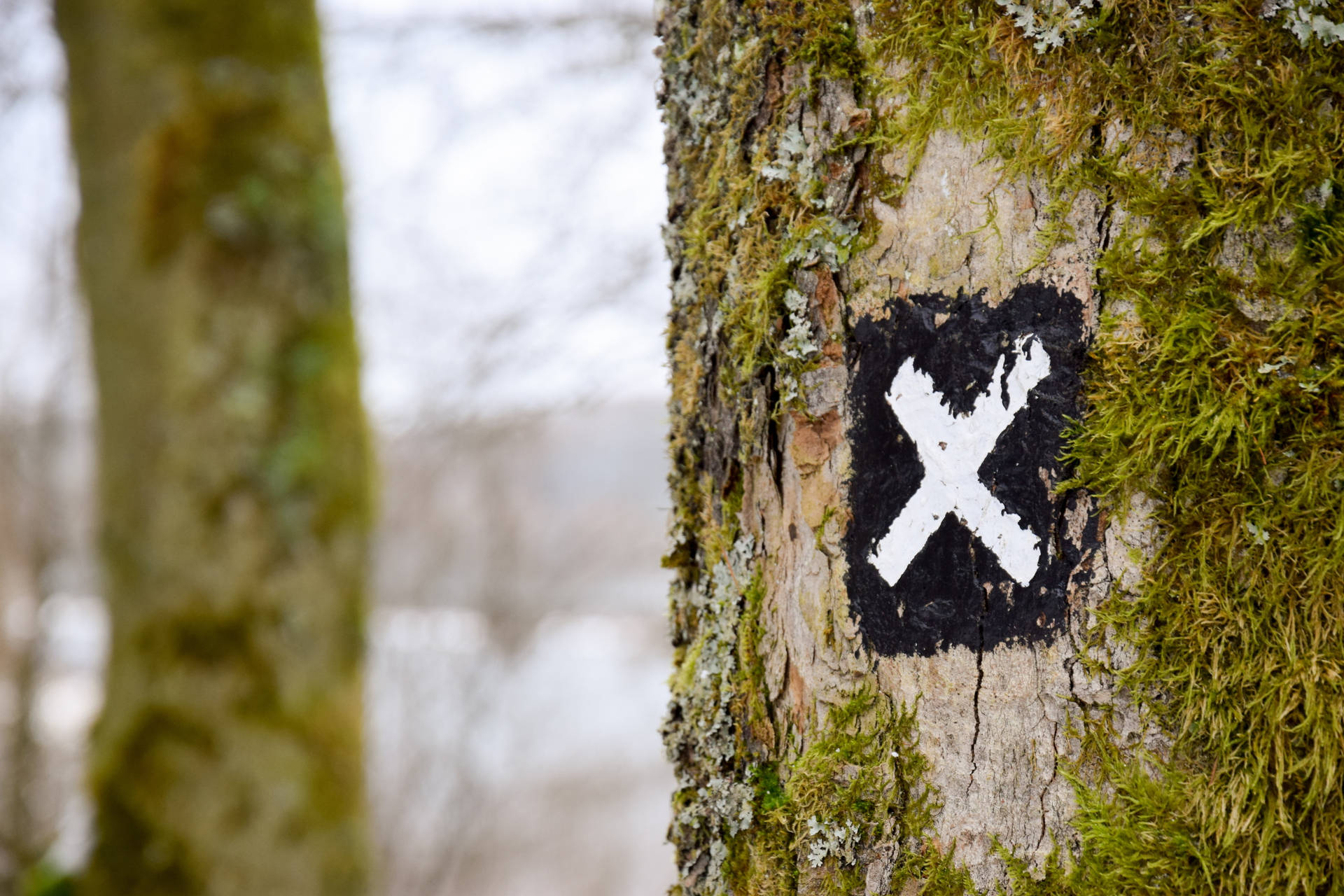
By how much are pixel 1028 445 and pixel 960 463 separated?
0.19 ft

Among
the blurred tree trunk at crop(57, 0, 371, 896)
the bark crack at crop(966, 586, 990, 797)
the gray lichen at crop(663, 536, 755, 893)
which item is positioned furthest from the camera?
the blurred tree trunk at crop(57, 0, 371, 896)

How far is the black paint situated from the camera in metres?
0.68

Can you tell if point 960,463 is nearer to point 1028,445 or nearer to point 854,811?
point 1028,445

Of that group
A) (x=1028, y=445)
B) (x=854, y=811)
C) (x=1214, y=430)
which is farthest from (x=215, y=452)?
(x=1214, y=430)

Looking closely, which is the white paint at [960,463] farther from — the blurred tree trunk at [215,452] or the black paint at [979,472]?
the blurred tree trunk at [215,452]

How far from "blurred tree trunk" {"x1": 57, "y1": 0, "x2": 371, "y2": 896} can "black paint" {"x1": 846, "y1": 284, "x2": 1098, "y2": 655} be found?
247 cm

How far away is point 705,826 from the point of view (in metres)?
0.91

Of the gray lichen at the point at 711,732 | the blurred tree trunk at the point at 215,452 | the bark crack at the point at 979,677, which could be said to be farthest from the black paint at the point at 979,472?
the blurred tree trunk at the point at 215,452

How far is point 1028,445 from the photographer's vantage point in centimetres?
69

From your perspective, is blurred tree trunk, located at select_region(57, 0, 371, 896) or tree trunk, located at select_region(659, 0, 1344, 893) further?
blurred tree trunk, located at select_region(57, 0, 371, 896)

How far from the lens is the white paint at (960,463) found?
0.69 m

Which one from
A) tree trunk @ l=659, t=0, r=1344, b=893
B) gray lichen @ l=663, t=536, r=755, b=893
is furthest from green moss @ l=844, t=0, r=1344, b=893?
gray lichen @ l=663, t=536, r=755, b=893

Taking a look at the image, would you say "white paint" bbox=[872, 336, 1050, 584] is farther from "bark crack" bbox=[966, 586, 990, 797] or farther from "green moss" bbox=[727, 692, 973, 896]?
"green moss" bbox=[727, 692, 973, 896]

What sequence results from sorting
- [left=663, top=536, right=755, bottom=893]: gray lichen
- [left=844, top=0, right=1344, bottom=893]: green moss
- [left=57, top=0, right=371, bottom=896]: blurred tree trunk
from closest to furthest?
[left=844, top=0, right=1344, bottom=893]: green moss → [left=663, top=536, right=755, bottom=893]: gray lichen → [left=57, top=0, right=371, bottom=896]: blurred tree trunk
